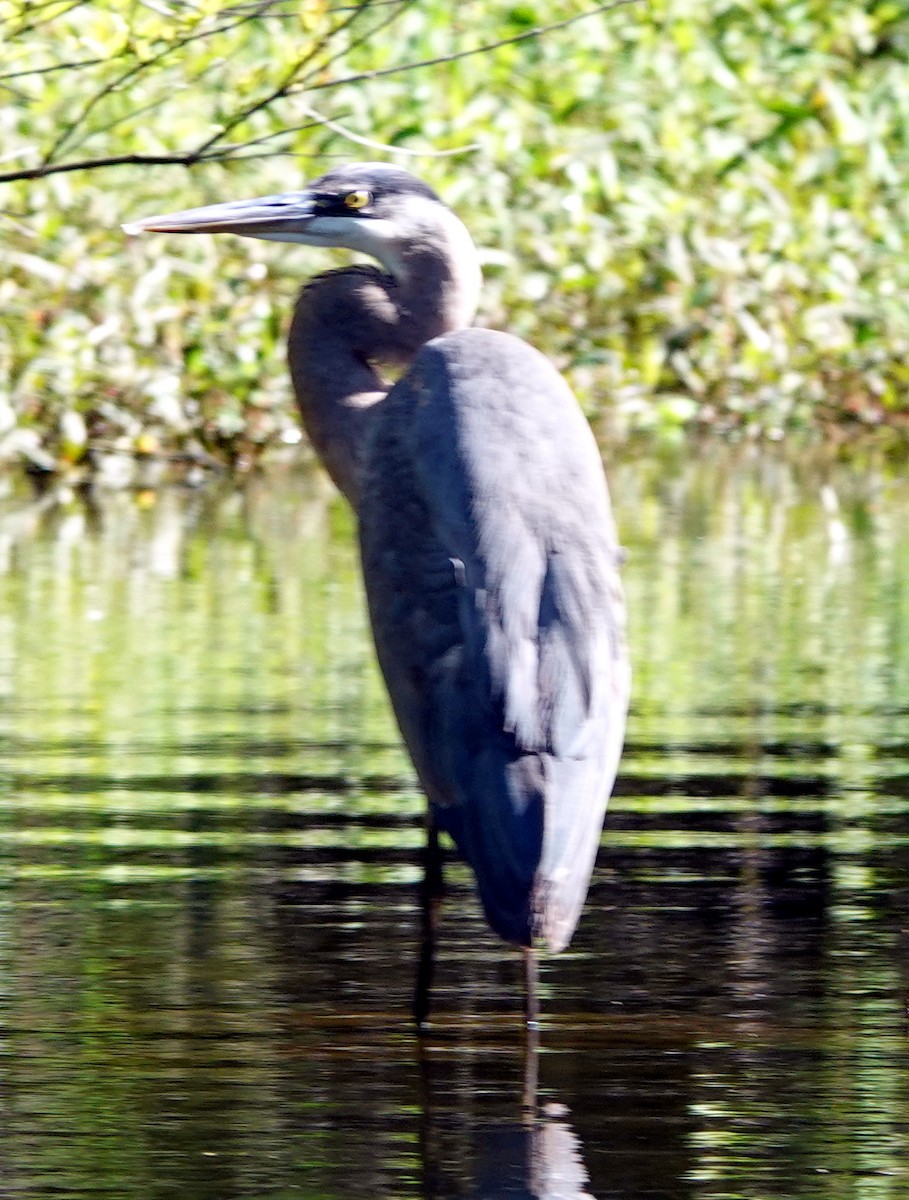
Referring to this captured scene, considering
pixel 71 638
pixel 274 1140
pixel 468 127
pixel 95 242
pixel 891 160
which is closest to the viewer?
pixel 274 1140

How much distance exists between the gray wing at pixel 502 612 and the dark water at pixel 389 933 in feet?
1.25

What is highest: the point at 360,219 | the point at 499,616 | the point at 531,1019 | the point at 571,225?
the point at 571,225

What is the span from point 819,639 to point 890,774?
8.49 ft

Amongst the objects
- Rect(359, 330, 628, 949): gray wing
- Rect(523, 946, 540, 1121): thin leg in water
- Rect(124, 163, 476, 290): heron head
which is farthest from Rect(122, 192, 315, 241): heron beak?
Rect(523, 946, 540, 1121): thin leg in water

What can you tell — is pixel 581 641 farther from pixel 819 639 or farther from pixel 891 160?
pixel 891 160

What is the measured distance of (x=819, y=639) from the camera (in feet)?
31.9

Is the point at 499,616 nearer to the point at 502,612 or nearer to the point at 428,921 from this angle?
the point at 502,612

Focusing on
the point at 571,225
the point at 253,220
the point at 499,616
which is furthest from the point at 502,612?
the point at 571,225

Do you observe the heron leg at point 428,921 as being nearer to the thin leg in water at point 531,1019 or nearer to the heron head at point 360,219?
the thin leg in water at point 531,1019

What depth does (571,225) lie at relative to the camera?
17.5m

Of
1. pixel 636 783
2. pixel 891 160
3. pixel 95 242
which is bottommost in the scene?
pixel 636 783

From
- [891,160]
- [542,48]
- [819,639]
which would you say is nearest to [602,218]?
[542,48]

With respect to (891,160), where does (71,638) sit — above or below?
below

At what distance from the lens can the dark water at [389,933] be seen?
156 inches
